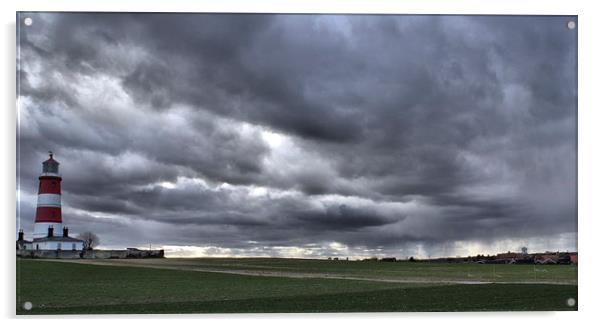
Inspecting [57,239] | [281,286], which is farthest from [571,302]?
[57,239]

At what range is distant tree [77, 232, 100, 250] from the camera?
948cm

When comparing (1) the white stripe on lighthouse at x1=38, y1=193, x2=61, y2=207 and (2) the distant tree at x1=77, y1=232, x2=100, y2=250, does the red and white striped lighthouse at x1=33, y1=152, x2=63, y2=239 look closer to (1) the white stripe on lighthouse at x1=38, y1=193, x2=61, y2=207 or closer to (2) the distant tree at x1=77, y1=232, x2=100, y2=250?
(1) the white stripe on lighthouse at x1=38, y1=193, x2=61, y2=207

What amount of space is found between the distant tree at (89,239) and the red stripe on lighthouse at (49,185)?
710 millimetres

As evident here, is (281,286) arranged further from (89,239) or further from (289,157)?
(89,239)

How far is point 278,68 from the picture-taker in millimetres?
9445

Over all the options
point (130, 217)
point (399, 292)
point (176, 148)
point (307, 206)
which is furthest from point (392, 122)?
point (130, 217)

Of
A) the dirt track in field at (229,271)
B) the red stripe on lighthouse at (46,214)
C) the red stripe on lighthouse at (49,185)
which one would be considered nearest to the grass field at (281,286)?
the dirt track in field at (229,271)

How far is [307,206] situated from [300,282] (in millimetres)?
1112

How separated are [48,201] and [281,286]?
332 cm

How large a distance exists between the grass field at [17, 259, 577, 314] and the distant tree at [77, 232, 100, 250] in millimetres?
218

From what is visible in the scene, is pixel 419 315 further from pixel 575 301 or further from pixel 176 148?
pixel 176 148

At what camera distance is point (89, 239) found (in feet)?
31.2

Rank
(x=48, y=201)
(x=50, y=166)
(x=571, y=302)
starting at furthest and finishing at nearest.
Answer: (x=571, y=302), (x=50, y=166), (x=48, y=201)

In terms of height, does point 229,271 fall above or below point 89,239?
below
